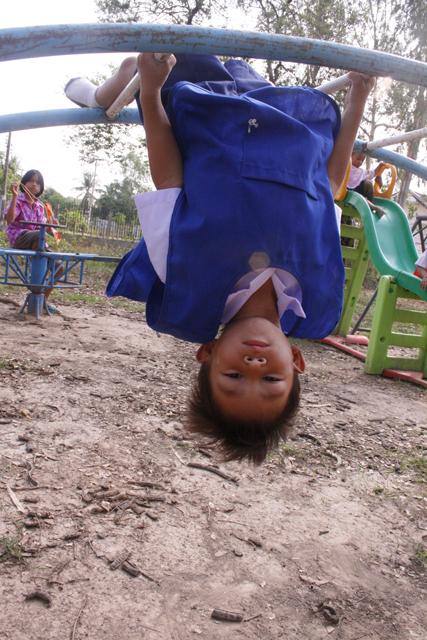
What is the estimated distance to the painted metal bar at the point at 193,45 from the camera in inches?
51.7

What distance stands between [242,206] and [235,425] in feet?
2.15

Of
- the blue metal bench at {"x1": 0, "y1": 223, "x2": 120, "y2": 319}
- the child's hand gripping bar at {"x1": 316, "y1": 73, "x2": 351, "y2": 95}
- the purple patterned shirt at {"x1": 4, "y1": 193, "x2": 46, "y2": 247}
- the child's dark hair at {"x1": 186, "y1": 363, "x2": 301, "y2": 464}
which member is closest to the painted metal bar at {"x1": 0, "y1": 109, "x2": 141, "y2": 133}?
the child's hand gripping bar at {"x1": 316, "y1": 73, "x2": 351, "y2": 95}

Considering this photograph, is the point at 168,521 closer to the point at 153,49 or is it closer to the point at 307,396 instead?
the point at 153,49

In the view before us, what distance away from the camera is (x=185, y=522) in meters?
2.78

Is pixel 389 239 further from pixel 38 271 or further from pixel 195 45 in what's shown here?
pixel 195 45

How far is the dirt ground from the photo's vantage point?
221 centimetres

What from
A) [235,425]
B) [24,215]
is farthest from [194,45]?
[24,215]

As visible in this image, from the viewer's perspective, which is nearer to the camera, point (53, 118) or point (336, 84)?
point (336, 84)

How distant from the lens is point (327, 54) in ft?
5.12

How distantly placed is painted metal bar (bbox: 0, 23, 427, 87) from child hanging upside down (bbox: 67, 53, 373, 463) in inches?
7.8

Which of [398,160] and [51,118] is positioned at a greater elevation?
[398,160]

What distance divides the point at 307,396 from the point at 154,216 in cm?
342

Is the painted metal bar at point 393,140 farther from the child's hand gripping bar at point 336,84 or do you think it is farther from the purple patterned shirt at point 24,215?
the purple patterned shirt at point 24,215

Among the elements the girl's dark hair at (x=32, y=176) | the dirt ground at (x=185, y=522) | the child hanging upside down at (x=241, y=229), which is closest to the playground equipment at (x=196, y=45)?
the child hanging upside down at (x=241, y=229)
